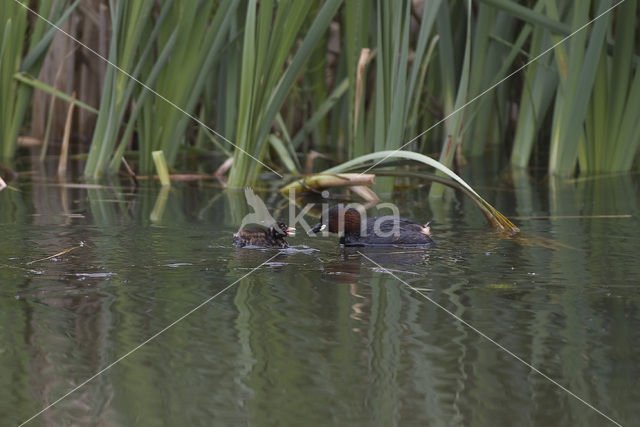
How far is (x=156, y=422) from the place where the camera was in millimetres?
2242

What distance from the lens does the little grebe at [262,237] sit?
14.7 feet

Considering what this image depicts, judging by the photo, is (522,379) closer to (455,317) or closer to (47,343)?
(455,317)

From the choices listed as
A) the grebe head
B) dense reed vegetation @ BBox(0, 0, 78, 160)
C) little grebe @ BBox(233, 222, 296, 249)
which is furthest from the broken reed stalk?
dense reed vegetation @ BBox(0, 0, 78, 160)

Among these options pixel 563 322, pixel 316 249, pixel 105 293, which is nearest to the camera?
pixel 563 322

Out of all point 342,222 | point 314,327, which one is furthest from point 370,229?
point 314,327

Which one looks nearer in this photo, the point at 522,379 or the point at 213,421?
the point at 213,421

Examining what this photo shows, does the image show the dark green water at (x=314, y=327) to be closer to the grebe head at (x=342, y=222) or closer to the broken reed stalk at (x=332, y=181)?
the grebe head at (x=342, y=222)

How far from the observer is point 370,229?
4.82 meters

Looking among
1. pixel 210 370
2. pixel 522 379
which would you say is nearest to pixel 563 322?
pixel 522 379

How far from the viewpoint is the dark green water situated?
2.37m

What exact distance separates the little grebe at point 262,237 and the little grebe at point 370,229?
0.97 ft

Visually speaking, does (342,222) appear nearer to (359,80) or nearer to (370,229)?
(370,229)

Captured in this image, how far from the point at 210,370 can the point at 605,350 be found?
106 cm

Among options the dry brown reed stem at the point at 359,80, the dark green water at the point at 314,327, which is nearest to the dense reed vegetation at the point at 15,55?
the dry brown reed stem at the point at 359,80
